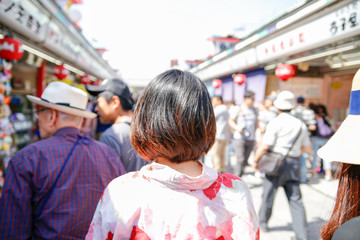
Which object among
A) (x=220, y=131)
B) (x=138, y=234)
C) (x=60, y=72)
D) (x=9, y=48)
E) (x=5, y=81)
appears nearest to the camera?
(x=138, y=234)

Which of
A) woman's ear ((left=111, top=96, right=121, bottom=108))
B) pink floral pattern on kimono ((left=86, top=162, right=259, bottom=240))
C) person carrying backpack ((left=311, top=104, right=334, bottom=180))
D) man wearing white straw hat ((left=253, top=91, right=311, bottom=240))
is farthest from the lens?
person carrying backpack ((left=311, top=104, right=334, bottom=180))

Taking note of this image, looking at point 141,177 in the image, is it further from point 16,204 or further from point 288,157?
point 288,157

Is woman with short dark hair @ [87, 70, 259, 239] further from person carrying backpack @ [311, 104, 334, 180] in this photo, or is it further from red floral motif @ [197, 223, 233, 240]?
person carrying backpack @ [311, 104, 334, 180]

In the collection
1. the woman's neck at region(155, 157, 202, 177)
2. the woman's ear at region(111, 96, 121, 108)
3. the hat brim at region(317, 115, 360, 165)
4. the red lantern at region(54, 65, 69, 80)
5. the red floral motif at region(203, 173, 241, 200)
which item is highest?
the red lantern at region(54, 65, 69, 80)

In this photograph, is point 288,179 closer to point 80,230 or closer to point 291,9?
point 80,230

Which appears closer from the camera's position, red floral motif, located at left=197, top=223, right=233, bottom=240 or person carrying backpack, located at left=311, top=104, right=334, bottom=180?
red floral motif, located at left=197, top=223, right=233, bottom=240

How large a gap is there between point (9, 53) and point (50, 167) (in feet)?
8.56

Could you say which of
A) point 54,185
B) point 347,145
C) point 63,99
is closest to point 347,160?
point 347,145

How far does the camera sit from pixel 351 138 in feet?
2.72

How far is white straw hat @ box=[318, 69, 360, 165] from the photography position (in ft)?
2.61

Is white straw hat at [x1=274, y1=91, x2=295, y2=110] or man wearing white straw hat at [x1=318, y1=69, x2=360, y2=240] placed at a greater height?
white straw hat at [x1=274, y1=91, x2=295, y2=110]

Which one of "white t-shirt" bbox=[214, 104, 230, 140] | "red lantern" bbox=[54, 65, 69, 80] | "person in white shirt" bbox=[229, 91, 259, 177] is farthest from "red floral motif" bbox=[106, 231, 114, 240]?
"red lantern" bbox=[54, 65, 69, 80]

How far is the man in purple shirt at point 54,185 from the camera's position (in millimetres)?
1218

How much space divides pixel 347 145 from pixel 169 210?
673 mm
